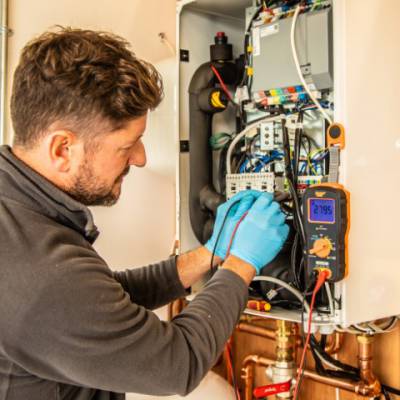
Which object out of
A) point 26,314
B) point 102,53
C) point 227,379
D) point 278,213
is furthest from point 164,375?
point 227,379

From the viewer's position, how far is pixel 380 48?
3.53 feet

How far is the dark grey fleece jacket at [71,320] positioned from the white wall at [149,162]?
752 millimetres

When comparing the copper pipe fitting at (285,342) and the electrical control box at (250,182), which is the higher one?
the electrical control box at (250,182)

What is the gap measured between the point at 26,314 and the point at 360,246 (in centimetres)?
66

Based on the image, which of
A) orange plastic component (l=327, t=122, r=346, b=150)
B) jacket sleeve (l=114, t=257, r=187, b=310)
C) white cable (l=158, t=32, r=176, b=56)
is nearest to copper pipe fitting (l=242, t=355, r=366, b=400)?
jacket sleeve (l=114, t=257, r=187, b=310)

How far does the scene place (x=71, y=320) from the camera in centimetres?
75

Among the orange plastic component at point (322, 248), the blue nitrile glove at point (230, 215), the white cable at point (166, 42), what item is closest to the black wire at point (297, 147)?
the blue nitrile glove at point (230, 215)

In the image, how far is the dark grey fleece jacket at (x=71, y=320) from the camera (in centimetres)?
75

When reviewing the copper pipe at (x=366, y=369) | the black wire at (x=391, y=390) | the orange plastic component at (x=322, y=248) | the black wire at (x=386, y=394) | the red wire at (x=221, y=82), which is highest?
the red wire at (x=221, y=82)

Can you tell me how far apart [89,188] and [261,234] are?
14.7 inches

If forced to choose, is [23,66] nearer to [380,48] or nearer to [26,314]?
[26,314]

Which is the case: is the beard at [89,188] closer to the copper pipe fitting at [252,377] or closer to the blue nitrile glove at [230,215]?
the blue nitrile glove at [230,215]

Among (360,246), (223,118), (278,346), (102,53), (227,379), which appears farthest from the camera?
(227,379)

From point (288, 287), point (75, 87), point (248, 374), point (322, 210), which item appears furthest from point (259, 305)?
point (75, 87)
